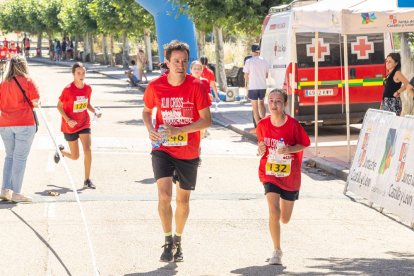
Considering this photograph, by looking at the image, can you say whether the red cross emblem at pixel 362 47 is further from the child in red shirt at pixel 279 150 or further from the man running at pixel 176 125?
the man running at pixel 176 125

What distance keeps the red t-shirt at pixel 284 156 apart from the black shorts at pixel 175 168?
66 centimetres

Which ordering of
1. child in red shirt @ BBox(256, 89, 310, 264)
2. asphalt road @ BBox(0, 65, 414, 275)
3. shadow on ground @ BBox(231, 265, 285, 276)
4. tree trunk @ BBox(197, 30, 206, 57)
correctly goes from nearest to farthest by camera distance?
shadow on ground @ BBox(231, 265, 285, 276) → asphalt road @ BBox(0, 65, 414, 275) → child in red shirt @ BBox(256, 89, 310, 264) → tree trunk @ BBox(197, 30, 206, 57)

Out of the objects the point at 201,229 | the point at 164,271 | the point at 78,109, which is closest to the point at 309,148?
the point at 78,109

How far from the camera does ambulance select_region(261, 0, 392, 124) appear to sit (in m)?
19.6

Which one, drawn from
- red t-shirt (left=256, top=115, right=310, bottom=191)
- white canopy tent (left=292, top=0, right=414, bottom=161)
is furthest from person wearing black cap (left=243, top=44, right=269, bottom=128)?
red t-shirt (left=256, top=115, right=310, bottom=191)

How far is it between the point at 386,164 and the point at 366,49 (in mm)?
8357

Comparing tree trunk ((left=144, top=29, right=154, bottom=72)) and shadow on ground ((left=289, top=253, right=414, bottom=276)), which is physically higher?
tree trunk ((left=144, top=29, right=154, bottom=72))

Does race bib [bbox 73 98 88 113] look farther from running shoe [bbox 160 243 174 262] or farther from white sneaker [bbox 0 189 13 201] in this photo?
running shoe [bbox 160 243 174 262]

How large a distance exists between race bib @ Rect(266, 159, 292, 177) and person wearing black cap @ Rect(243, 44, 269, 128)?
1247cm

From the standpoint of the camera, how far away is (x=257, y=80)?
2136 cm

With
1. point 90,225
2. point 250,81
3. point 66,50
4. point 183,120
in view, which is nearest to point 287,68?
point 250,81

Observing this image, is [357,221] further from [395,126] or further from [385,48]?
[385,48]

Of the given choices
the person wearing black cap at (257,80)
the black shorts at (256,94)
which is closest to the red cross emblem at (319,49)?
the person wearing black cap at (257,80)

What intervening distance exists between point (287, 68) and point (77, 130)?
24.0 feet
